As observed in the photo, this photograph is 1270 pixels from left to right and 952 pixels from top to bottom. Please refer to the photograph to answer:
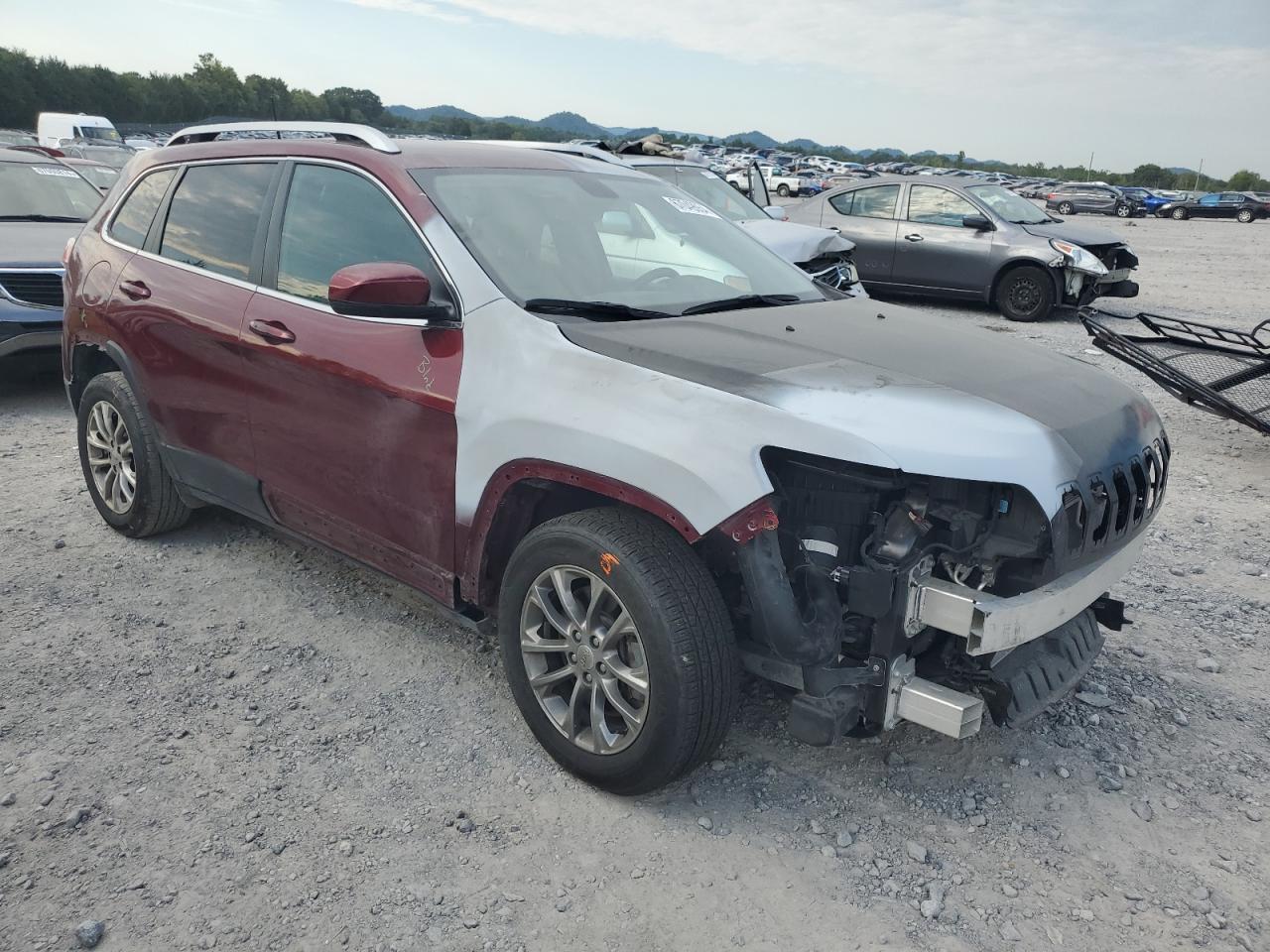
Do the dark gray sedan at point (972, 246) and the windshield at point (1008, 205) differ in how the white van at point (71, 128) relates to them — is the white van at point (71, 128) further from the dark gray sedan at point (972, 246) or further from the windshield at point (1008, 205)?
the windshield at point (1008, 205)

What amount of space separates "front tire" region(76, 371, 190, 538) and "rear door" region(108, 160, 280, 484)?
0.56ft

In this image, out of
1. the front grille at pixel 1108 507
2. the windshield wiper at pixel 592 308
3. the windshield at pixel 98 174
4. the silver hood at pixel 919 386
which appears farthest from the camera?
the windshield at pixel 98 174

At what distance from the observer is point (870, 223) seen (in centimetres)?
1298

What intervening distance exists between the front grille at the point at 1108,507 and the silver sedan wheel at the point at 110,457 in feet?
13.2

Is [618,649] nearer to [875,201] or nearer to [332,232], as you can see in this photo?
[332,232]

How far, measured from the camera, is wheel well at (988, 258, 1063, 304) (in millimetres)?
11578

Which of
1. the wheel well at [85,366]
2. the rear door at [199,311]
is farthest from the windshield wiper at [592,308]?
the wheel well at [85,366]

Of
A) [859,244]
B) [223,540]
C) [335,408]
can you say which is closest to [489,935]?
[335,408]

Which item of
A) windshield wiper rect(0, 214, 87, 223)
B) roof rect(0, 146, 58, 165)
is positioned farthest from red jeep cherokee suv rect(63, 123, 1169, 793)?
roof rect(0, 146, 58, 165)

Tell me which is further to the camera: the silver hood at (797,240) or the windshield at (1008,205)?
the windshield at (1008,205)

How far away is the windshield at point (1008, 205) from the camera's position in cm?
1233

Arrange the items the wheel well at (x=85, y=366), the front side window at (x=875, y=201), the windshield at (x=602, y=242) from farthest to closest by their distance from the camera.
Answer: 1. the front side window at (x=875, y=201)
2. the wheel well at (x=85, y=366)
3. the windshield at (x=602, y=242)

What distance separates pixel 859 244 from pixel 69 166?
9268mm

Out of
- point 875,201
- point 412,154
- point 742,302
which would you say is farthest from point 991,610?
point 875,201
